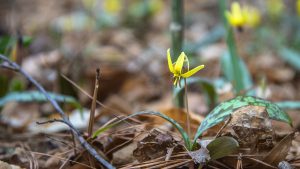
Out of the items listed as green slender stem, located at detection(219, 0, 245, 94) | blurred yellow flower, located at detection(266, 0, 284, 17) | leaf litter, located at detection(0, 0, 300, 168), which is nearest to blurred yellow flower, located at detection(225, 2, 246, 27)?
green slender stem, located at detection(219, 0, 245, 94)

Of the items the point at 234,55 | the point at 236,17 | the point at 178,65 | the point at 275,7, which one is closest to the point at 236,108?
the point at 178,65

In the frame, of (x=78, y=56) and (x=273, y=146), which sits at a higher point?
(x=78, y=56)

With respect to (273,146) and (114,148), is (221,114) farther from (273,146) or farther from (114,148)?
(114,148)

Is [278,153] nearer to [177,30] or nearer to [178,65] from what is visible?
[178,65]

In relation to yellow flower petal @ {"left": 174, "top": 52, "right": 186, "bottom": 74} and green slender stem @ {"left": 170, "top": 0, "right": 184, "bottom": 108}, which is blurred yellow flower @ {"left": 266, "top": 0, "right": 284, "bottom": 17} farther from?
yellow flower petal @ {"left": 174, "top": 52, "right": 186, "bottom": 74}

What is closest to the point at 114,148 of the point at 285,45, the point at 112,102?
the point at 112,102

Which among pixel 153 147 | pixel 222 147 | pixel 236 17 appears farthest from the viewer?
pixel 236 17

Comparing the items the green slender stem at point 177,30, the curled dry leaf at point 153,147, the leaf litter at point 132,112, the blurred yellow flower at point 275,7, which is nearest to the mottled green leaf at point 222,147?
the leaf litter at point 132,112

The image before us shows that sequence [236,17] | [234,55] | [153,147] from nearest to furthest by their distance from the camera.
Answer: [153,147], [236,17], [234,55]
